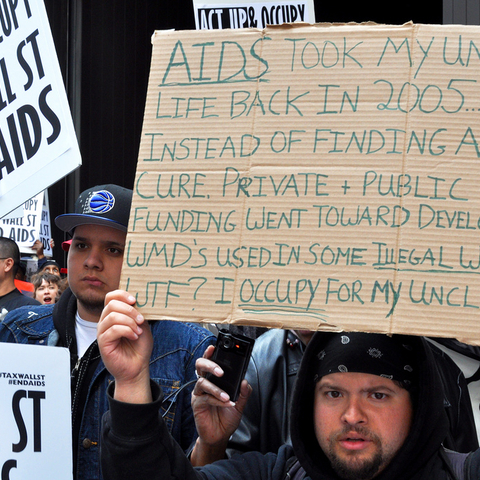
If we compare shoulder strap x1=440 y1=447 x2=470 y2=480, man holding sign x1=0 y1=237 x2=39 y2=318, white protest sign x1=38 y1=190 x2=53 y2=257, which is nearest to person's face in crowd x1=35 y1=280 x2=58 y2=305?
man holding sign x1=0 y1=237 x2=39 y2=318

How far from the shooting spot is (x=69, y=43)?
990cm

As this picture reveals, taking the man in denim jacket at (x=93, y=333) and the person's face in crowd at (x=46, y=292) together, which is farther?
the person's face in crowd at (x=46, y=292)

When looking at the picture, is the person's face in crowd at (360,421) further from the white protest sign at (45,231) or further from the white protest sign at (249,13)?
the white protest sign at (45,231)

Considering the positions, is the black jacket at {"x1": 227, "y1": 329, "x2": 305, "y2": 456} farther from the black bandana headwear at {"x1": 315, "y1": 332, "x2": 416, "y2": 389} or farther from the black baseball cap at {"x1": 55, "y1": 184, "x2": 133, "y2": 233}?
the black baseball cap at {"x1": 55, "y1": 184, "x2": 133, "y2": 233}

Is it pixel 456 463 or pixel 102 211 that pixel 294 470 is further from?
pixel 102 211

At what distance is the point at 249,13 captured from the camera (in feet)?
14.0

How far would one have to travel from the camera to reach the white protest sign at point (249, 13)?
13.8 ft

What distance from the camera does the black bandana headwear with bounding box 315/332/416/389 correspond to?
2.03m

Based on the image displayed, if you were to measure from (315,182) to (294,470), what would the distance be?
0.87 m

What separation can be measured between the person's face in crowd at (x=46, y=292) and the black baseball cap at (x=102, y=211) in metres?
3.69

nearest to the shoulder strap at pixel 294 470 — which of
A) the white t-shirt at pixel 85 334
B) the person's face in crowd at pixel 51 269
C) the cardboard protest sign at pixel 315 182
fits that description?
the cardboard protest sign at pixel 315 182

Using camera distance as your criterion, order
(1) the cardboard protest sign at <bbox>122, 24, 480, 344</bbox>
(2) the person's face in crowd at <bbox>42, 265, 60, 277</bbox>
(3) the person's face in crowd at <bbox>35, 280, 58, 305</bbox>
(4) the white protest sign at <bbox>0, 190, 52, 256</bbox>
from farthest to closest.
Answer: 1. (4) the white protest sign at <bbox>0, 190, 52, 256</bbox>
2. (2) the person's face in crowd at <bbox>42, 265, 60, 277</bbox>
3. (3) the person's face in crowd at <bbox>35, 280, 58, 305</bbox>
4. (1) the cardboard protest sign at <bbox>122, 24, 480, 344</bbox>

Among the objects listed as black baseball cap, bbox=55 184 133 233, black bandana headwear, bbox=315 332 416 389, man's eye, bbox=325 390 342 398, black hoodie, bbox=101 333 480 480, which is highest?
black baseball cap, bbox=55 184 133 233

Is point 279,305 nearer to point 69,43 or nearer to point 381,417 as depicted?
point 381,417
